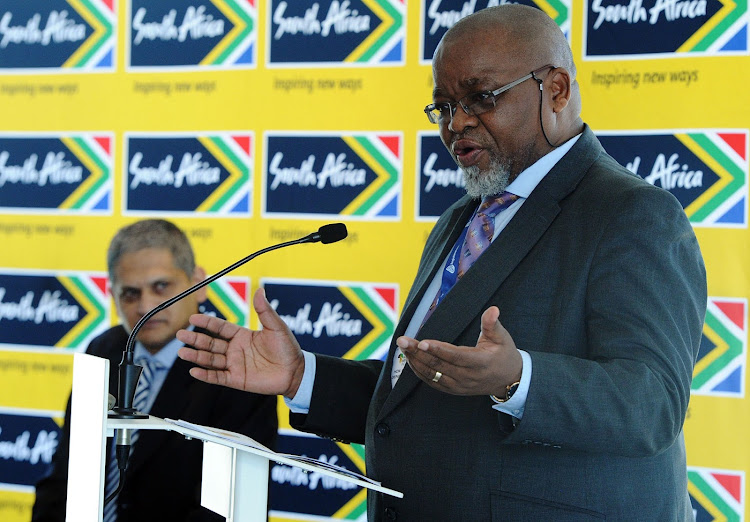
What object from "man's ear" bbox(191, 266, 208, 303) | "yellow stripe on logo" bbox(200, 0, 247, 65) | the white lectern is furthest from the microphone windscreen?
"yellow stripe on logo" bbox(200, 0, 247, 65)

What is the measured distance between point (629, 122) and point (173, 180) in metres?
1.88

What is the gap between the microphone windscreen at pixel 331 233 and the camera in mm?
1992

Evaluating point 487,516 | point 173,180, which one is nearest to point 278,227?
point 173,180

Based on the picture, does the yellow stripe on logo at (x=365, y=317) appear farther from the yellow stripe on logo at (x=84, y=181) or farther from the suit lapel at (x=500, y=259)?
the suit lapel at (x=500, y=259)

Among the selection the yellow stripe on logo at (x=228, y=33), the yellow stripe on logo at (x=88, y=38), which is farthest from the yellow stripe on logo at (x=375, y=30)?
the yellow stripe on logo at (x=88, y=38)

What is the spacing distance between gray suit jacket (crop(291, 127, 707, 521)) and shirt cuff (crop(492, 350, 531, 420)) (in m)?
0.01

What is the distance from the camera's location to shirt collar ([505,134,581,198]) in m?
2.10

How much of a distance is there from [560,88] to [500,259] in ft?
1.58

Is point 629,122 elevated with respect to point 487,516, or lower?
elevated

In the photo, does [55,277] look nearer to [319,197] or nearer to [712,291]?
[319,197]

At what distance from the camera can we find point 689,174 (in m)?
3.17

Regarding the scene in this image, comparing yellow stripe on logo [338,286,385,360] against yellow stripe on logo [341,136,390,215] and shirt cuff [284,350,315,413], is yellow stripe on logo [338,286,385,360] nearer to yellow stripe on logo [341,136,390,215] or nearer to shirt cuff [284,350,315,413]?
yellow stripe on logo [341,136,390,215]

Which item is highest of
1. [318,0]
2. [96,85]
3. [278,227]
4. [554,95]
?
[318,0]

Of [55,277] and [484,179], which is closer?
[484,179]
